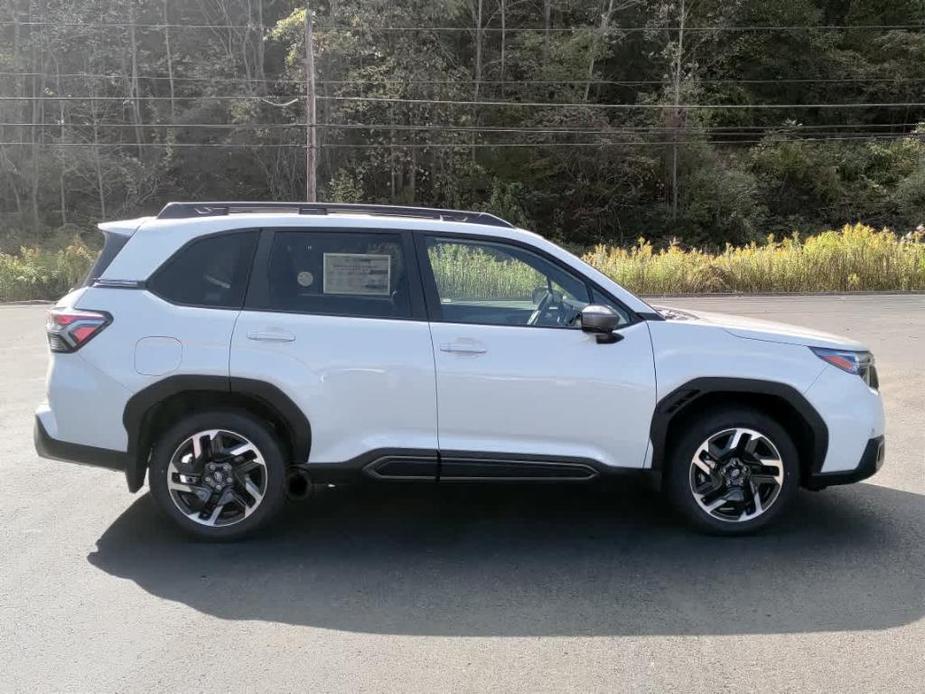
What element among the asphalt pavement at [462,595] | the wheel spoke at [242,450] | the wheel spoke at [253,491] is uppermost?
the wheel spoke at [242,450]

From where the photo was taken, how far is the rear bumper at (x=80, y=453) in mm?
4422

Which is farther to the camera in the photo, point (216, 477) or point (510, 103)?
point (510, 103)

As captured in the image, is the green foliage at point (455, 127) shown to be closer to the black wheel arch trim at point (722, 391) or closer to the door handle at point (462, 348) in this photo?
the door handle at point (462, 348)

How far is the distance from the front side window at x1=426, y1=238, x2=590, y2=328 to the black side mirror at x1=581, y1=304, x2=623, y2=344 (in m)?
0.17

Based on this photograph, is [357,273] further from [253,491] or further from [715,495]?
[715,495]

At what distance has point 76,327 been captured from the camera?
4402 millimetres

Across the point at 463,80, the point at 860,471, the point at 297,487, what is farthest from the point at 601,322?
the point at 463,80

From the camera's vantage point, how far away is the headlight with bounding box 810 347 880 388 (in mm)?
4598

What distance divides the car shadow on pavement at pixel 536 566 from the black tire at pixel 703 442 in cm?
12

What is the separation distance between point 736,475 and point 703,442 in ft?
1.00

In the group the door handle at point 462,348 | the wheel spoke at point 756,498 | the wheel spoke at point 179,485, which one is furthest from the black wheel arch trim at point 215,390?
the wheel spoke at point 756,498

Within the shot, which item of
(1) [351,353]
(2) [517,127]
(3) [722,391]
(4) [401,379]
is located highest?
(2) [517,127]

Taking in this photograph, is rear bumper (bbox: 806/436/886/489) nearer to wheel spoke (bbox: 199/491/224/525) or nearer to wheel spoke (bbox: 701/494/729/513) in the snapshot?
wheel spoke (bbox: 701/494/729/513)

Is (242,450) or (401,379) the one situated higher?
(401,379)
